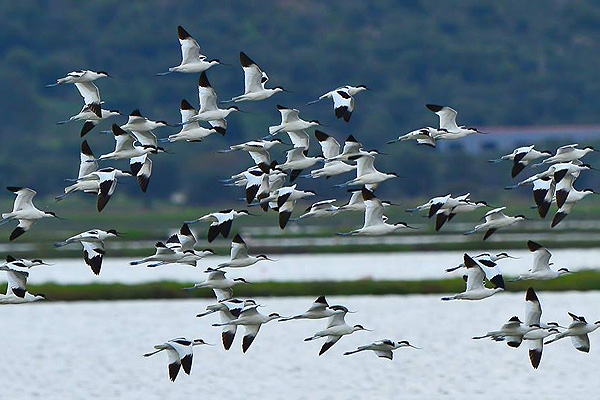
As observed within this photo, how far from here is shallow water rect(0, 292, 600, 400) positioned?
22531 millimetres

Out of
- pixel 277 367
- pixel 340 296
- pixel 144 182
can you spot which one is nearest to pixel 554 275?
pixel 144 182

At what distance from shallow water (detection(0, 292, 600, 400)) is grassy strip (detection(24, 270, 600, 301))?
29 cm

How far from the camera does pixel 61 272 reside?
40031mm

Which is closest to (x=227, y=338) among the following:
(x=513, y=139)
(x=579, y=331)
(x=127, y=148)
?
(x=127, y=148)

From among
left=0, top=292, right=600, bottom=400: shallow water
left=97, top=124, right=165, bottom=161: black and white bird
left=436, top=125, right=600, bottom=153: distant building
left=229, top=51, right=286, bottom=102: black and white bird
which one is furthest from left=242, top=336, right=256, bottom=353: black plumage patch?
left=436, top=125, right=600, bottom=153: distant building

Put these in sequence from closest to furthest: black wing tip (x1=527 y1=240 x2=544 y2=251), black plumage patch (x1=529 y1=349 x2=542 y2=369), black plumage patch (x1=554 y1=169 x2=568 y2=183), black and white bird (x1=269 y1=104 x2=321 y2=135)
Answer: black wing tip (x1=527 y1=240 x2=544 y2=251), black plumage patch (x1=554 y1=169 x2=568 y2=183), black plumage patch (x1=529 y1=349 x2=542 y2=369), black and white bird (x1=269 y1=104 x2=321 y2=135)

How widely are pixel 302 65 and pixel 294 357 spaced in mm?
62426

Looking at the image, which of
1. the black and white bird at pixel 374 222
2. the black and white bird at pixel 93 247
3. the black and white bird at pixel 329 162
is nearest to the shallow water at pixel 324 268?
the black and white bird at pixel 329 162

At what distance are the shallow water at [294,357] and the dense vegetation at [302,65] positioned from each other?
35.6 m

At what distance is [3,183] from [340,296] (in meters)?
40.9

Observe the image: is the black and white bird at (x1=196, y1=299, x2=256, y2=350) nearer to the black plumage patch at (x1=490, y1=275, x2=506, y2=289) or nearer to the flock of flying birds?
the flock of flying birds

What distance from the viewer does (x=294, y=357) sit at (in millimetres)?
25984

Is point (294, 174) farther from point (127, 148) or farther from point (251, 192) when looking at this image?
point (127, 148)

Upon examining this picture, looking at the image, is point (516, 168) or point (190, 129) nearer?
point (516, 168)
